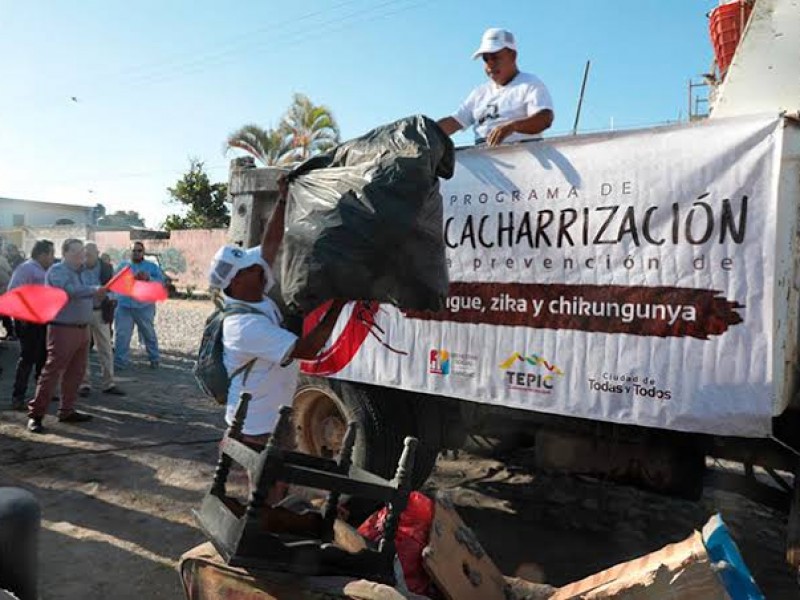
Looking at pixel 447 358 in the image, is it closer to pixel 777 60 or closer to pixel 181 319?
pixel 777 60

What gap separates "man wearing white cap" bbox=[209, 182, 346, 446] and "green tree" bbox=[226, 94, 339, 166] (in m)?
20.8

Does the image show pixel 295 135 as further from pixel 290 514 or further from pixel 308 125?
pixel 290 514

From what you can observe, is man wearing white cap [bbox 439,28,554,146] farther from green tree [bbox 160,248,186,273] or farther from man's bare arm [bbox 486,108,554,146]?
green tree [bbox 160,248,186,273]

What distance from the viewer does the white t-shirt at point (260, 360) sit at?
9.67 ft

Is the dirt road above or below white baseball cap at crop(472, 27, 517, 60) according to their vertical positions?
below

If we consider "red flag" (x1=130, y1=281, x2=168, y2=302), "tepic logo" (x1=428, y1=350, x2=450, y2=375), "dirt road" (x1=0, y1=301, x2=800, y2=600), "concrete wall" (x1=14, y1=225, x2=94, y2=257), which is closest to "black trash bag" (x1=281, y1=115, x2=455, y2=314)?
"tepic logo" (x1=428, y1=350, x2=450, y2=375)

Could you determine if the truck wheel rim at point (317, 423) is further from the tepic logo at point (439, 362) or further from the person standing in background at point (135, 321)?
the person standing in background at point (135, 321)

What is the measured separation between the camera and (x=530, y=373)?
12.0 feet

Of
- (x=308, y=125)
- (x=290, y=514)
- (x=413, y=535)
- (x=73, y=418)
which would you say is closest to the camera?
(x=290, y=514)

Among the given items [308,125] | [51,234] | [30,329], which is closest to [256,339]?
[30,329]

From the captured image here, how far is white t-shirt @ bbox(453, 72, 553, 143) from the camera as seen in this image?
4.39 meters

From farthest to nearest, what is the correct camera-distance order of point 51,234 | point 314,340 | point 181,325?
point 51,234
point 181,325
point 314,340

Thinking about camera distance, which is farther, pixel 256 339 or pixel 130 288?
pixel 130 288

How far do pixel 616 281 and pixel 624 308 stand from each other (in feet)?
0.46
